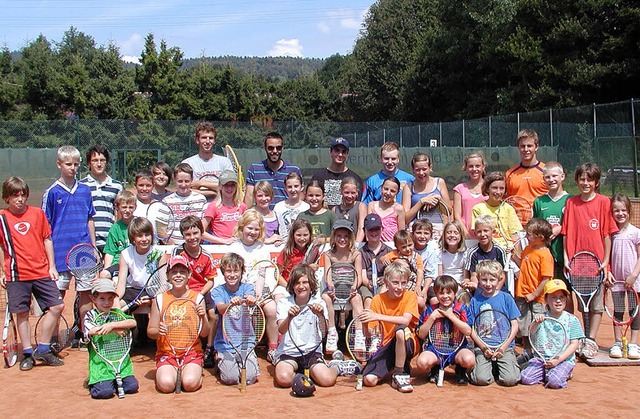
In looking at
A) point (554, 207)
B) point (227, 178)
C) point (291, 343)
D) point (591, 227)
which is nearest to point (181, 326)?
point (291, 343)

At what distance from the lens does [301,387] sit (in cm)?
525

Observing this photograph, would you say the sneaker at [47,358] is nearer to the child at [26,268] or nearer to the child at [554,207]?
the child at [26,268]

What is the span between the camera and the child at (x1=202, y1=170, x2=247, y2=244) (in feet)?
22.4

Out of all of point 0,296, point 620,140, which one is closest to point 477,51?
point 620,140

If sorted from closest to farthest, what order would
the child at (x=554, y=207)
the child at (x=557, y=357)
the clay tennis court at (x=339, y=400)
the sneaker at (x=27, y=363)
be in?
the clay tennis court at (x=339, y=400)
the child at (x=557, y=357)
the sneaker at (x=27, y=363)
the child at (x=554, y=207)

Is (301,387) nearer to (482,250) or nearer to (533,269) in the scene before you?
(482,250)

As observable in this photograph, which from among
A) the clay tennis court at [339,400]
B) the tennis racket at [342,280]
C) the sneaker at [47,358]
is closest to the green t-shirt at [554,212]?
the clay tennis court at [339,400]

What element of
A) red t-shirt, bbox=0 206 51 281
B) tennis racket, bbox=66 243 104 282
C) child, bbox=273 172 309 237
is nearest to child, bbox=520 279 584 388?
child, bbox=273 172 309 237

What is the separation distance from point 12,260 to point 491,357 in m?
4.21

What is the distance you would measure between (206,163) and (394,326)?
10.5ft

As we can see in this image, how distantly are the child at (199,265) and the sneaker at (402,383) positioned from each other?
64.8 inches

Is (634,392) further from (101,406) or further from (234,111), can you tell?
(234,111)

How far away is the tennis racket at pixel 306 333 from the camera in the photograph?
18.5 feet

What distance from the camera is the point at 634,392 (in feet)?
17.3
